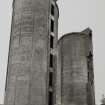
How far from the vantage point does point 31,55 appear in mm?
27281

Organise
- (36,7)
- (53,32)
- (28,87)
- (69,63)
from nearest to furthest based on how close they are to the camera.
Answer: (28,87) → (69,63) → (36,7) → (53,32)

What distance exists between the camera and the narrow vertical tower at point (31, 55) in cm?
2583

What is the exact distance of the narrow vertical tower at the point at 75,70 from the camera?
2581cm

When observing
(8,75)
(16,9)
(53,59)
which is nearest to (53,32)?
(53,59)

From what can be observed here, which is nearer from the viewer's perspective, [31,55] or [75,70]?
[75,70]

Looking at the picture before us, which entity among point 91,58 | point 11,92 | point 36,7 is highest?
point 36,7

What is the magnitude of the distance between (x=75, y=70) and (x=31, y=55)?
19.5ft

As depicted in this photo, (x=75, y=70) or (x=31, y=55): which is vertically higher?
(x=31, y=55)

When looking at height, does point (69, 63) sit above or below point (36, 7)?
below

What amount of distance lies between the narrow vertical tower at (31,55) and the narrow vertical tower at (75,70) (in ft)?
5.78

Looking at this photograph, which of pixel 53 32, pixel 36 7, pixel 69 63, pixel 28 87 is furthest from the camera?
pixel 53 32

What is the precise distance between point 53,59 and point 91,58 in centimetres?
539

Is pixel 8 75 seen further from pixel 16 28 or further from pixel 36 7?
pixel 36 7

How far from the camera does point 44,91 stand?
26.3 m
